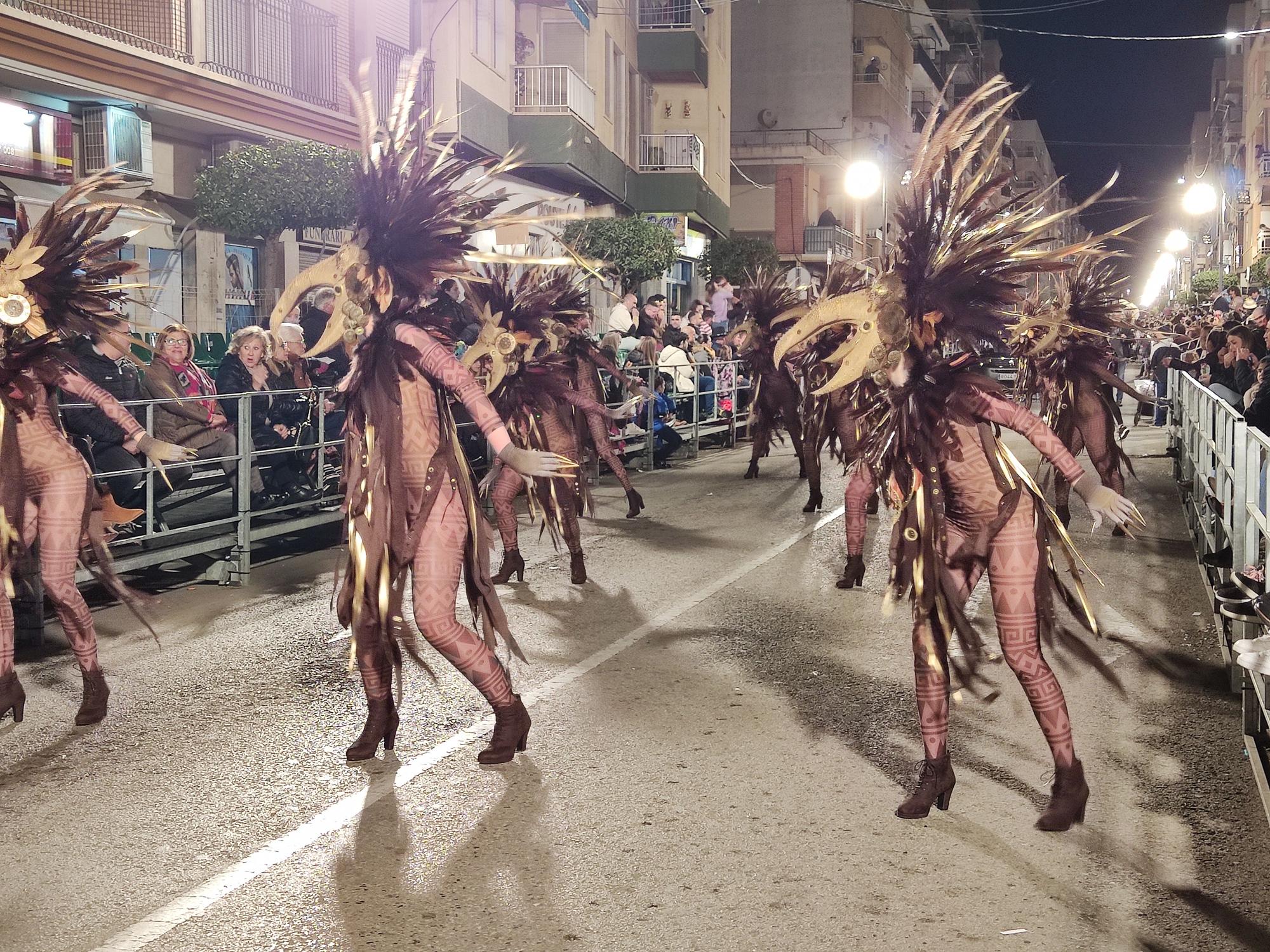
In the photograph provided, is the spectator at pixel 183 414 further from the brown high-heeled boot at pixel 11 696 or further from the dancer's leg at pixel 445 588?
the dancer's leg at pixel 445 588

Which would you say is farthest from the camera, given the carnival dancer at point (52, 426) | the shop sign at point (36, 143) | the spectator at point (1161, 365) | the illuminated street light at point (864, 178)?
the illuminated street light at point (864, 178)

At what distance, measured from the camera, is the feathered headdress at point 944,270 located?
524cm

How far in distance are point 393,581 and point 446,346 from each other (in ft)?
3.05

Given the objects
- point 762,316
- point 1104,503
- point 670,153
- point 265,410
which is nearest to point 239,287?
point 762,316

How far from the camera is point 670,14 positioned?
37.0 m

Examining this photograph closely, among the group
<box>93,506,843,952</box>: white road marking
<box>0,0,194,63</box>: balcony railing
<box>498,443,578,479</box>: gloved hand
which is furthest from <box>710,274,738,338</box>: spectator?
<box>498,443,578,479</box>: gloved hand

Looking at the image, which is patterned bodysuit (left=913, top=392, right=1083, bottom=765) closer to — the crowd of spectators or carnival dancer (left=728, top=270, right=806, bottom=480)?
the crowd of spectators

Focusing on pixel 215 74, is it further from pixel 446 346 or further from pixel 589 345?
pixel 446 346

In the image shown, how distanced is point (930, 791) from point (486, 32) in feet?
76.1

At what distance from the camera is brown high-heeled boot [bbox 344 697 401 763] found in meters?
5.86

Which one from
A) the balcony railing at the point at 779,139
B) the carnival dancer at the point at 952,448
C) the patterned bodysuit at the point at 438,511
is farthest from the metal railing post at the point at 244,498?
the balcony railing at the point at 779,139

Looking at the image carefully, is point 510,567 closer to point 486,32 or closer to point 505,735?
point 505,735

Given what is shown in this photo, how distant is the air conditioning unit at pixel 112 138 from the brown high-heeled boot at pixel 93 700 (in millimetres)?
12003

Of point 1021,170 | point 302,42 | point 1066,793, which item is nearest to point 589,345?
point 1066,793
